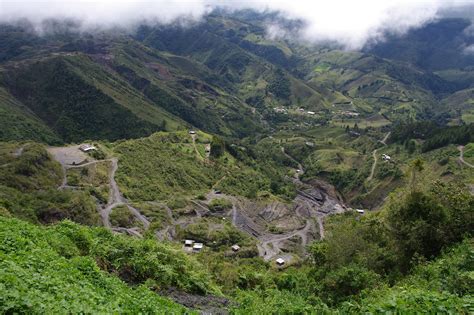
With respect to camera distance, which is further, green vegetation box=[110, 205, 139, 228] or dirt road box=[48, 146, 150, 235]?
dirt road box=[48, 146, 150, 235]

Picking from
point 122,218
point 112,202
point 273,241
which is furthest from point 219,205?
point 122,218

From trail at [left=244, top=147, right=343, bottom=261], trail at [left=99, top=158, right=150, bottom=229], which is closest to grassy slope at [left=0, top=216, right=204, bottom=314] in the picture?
trail at [left=244, top=147, right=343, bottom=261]

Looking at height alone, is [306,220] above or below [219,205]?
below

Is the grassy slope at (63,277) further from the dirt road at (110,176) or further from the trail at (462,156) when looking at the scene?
the trail at (462,156)

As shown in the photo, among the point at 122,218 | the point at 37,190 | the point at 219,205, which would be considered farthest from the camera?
the point at 219,205

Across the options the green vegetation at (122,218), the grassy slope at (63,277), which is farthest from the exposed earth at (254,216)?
the grassy slope at (63,277)

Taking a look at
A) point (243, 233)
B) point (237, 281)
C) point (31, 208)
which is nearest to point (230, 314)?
point (237, 281)

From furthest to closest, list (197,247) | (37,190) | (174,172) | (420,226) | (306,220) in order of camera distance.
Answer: (174,172) < (306,220) < (37,190) < (197,247) < (420,226)

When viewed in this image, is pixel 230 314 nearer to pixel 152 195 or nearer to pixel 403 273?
pixel 403 273

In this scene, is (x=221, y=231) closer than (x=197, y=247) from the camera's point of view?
No

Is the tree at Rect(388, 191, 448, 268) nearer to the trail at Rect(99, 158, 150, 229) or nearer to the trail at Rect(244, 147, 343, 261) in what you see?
the trail at Rect(244, 147, 343, 261)

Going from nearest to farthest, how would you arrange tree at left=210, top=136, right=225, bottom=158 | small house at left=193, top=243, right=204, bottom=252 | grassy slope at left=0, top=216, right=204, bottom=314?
grassy slope at left=0, top=216, right=204, bottom=314 → small house at left=193, top=243, right=204, bottom=252 → tree at left=210, top=136, right=225, bottom=158

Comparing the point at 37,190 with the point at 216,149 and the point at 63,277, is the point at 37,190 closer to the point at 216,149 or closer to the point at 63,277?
the point at 216,149

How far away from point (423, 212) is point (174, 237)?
8020cm
